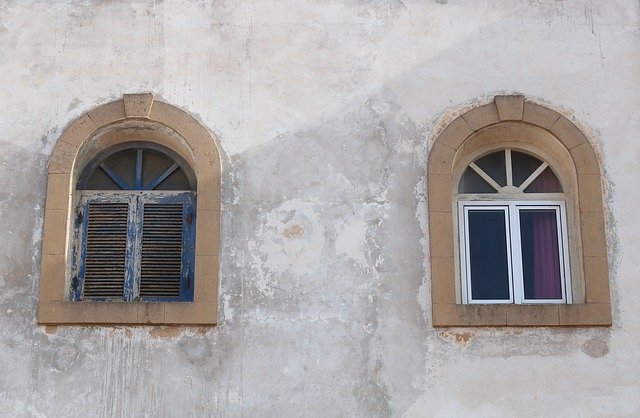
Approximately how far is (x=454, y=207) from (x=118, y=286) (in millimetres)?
3496

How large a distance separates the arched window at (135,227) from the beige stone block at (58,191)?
0.38 metres

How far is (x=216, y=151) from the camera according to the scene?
12180 millimetres

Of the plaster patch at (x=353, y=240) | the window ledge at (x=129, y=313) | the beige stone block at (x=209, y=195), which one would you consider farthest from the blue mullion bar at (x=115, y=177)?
the plaster patch at (x=353, y=240)

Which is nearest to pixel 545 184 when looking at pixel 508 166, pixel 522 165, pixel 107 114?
pixel 522 165

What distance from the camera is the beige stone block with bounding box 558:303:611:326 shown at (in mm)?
11516

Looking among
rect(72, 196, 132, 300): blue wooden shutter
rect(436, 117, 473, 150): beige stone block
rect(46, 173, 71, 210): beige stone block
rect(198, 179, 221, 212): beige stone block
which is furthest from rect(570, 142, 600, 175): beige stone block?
rect(46, 173, 71, 210): beige stone block

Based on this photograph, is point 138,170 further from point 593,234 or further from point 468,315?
point 593,234

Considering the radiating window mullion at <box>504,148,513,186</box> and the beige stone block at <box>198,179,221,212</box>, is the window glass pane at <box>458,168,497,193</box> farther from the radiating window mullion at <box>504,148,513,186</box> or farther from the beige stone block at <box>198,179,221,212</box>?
the beige stone block at <box>198,179,221,212</box>

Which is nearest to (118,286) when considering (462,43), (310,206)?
(310,206)

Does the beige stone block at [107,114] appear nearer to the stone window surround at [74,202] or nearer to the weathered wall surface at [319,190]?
the stone window surround at [74,202]

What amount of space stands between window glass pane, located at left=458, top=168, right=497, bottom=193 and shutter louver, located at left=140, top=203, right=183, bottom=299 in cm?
293

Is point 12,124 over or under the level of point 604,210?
over

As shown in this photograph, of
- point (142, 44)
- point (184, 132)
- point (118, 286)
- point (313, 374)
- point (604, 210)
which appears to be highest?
point (142, 44)

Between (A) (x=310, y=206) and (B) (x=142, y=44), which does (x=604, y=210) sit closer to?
(A) (x=310, y=206)
